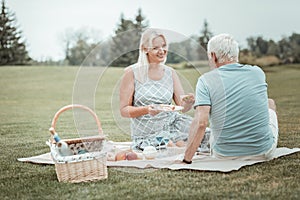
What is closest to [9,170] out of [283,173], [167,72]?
[167,72]

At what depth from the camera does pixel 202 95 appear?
2.95 meters

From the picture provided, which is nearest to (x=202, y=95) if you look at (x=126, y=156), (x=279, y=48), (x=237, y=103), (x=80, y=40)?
(x=237, y=103)

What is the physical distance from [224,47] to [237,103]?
0.32 m

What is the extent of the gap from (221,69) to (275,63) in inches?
297

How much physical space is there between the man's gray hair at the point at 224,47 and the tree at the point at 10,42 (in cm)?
691

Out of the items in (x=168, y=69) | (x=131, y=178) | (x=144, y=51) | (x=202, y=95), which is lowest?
(x=131, y=178)

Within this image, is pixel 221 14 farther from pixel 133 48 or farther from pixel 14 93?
pixel 133 48

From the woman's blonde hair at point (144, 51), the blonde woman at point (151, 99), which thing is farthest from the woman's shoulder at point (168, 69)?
the woman's blonde hair at point (144, 51)

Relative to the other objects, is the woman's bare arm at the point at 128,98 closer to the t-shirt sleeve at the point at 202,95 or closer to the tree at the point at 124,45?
the tree at the point at 124,45

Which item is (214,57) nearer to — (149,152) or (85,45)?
(149,152)

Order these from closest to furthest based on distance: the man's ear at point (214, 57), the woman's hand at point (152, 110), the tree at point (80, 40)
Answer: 1. the man's ear at point (214, 57)
2. the woman's hand at point (152, 110)
3. the tree at point (80, 40)

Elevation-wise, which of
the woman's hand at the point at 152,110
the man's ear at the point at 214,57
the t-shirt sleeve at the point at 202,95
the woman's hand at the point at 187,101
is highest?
the man's ear at the point at 214,57

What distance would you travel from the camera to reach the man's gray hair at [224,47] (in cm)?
298

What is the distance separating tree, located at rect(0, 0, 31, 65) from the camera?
954cm
